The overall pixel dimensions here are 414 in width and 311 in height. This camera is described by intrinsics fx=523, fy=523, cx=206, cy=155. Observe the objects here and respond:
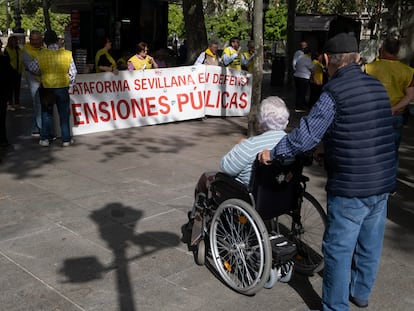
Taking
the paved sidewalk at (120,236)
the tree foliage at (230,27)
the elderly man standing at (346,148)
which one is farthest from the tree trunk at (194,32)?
the tree foliage at (230,27)

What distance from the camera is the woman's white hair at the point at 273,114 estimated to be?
368 cm

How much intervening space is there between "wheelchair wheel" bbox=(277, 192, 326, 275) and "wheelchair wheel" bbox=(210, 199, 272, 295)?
1.44 ft

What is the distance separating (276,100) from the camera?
3.70 m

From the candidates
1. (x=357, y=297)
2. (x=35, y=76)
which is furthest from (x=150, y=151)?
(x=357, y=297)

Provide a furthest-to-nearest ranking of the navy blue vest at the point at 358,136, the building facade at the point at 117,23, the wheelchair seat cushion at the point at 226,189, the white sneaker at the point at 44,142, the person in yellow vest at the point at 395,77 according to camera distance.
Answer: the building facade at the point at 117,23, the white sneaker at the point at 44,142, the person in yellow vest at the point at 395,77, the wheelchair seat cushion at the point at 226,189, the navy blue vest at the point at 358,136

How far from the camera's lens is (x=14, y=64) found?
1174 centimetres

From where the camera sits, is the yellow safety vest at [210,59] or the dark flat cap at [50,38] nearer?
the dark flat cap at [50,38]

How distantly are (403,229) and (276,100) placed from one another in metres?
2.45

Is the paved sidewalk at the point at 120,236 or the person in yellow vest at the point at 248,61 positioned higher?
the person in yellow vest at the point at 248,61

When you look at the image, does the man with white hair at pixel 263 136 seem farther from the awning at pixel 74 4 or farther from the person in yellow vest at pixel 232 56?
the awning at pixel 74 4

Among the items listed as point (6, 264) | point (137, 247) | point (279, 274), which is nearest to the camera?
point (279, 274)

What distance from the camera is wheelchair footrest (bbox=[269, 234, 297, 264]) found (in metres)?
3.62

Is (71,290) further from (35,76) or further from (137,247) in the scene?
(35,76)

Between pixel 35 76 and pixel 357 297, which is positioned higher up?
pixel 35 76
